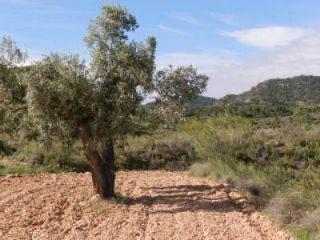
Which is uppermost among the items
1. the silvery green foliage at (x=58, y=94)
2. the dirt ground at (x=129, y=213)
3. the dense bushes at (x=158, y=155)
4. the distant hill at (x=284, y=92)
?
the distant hill at (x=284, y=92)

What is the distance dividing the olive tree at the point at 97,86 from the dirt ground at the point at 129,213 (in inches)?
77.3

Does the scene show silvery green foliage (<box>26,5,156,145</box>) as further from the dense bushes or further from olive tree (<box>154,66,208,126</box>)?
the dense bushes

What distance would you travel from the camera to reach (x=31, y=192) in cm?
1778

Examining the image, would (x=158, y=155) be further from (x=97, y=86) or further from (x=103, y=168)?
(x=97, y=86)

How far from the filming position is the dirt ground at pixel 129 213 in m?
12.8

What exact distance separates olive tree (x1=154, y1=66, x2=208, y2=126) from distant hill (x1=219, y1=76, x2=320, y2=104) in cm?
7787

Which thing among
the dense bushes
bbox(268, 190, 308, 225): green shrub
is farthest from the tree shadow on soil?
the dense bushes

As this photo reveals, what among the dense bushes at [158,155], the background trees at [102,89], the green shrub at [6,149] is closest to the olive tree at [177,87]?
the background trees at [102,89]

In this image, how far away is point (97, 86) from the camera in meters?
15.5

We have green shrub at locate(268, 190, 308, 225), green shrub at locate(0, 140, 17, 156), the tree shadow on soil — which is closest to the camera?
green shrub at locate(268, 190, 308, 225)

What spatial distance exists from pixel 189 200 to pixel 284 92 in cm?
8591

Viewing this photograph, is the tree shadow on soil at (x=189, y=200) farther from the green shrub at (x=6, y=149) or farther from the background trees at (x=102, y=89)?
the green shrub at (x=6, y=149)

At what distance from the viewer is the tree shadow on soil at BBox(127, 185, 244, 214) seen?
15766 millimetres

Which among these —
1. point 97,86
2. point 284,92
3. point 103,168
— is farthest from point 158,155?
point 284,92
